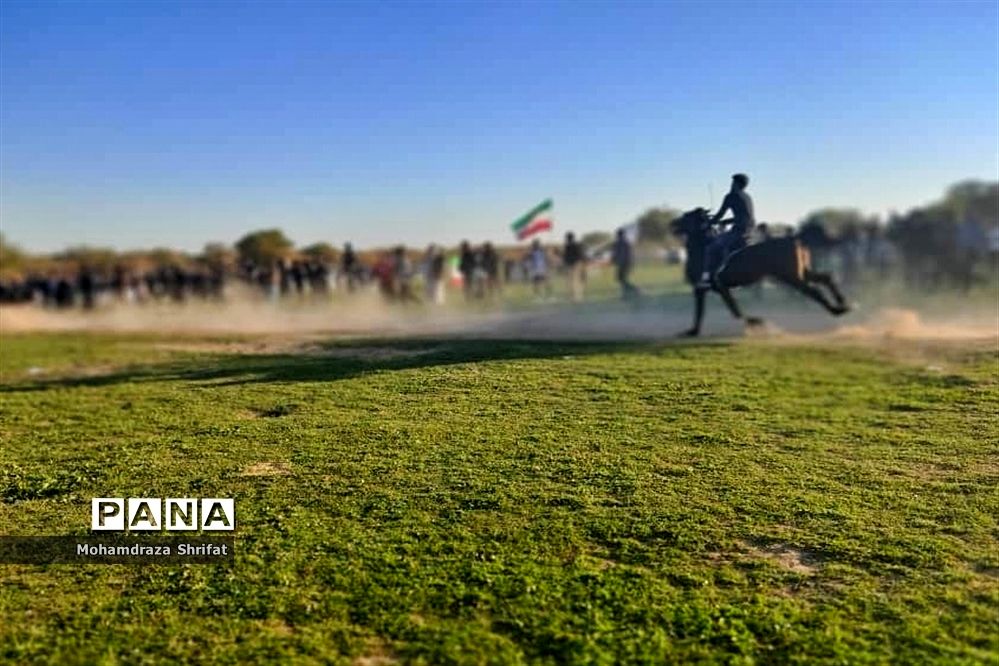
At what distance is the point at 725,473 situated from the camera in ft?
20.9

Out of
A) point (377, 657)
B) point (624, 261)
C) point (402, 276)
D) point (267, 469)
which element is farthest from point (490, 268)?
point (377, 657)

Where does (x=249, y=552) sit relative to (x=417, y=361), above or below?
below

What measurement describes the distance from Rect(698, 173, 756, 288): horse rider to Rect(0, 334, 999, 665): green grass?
4.11 metres

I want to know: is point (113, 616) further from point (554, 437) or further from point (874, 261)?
point (874, 261)

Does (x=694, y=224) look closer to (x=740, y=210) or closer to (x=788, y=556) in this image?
(x=740, y=210)

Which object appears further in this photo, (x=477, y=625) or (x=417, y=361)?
(x=417, y=361)

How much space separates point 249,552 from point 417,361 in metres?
6.68

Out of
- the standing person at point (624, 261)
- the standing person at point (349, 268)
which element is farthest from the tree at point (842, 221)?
the standing person at point (349, 268)

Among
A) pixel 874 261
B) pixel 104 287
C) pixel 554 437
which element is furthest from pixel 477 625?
pixel 104 287

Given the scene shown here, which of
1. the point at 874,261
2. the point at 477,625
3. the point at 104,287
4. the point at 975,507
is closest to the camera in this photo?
the point at 477,625

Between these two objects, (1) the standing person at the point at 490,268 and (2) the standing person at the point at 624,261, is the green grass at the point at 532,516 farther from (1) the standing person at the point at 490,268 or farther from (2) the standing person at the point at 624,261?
(1) the standing person at the point at 490,268

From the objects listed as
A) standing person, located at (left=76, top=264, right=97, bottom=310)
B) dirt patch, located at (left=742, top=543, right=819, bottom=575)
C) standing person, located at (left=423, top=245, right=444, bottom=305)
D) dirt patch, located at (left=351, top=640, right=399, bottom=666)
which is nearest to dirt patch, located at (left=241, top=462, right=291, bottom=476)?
dirt patch, located at (left=351, top=640, right=399, bottom=666)

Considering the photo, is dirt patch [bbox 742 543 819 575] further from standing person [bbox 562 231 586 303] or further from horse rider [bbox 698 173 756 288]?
standing person [bbox 562 231 586 303]

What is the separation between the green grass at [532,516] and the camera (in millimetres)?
3965
